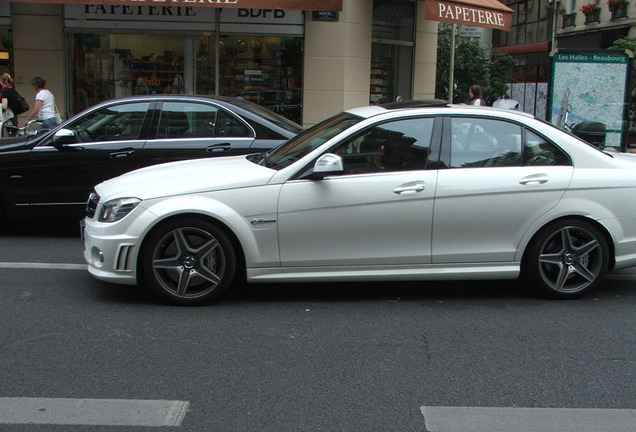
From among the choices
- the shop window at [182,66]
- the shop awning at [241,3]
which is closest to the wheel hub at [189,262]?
the shop awning at [241,3]

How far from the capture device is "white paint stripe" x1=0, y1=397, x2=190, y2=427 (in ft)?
11.9

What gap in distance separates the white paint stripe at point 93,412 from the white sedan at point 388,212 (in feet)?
5.45

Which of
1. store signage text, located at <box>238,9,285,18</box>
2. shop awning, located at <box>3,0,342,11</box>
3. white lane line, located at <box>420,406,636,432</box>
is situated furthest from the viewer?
store signage text, located at <box>238,9,285,18</box>

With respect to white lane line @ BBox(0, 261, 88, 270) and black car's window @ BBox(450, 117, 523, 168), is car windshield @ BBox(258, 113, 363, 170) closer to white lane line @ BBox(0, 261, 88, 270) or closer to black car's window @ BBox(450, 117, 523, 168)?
black car's window @ BBox(450, 117, 523, 168)

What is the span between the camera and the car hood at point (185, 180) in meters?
5.41

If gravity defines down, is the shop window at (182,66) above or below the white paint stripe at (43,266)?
above

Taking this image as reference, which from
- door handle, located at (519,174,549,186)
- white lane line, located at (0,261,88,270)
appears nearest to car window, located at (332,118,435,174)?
door handle, located at (519,174,549,186)

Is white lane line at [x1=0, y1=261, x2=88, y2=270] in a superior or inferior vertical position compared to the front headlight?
inferior

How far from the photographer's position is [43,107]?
12.4 metres

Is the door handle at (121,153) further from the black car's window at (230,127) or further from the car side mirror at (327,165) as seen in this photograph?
the car side mirror at (327,165)

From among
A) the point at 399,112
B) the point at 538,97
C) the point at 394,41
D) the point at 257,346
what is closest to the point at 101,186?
the point at 257,346

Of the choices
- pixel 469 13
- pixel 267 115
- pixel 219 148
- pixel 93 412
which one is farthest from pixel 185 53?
pixel 93 412

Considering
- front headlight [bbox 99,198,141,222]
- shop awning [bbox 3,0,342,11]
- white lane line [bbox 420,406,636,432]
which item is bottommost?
white lane line [bbox 420,406,636,432]

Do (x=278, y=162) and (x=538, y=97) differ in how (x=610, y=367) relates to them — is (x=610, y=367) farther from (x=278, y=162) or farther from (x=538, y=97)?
(x=538, y=97)
